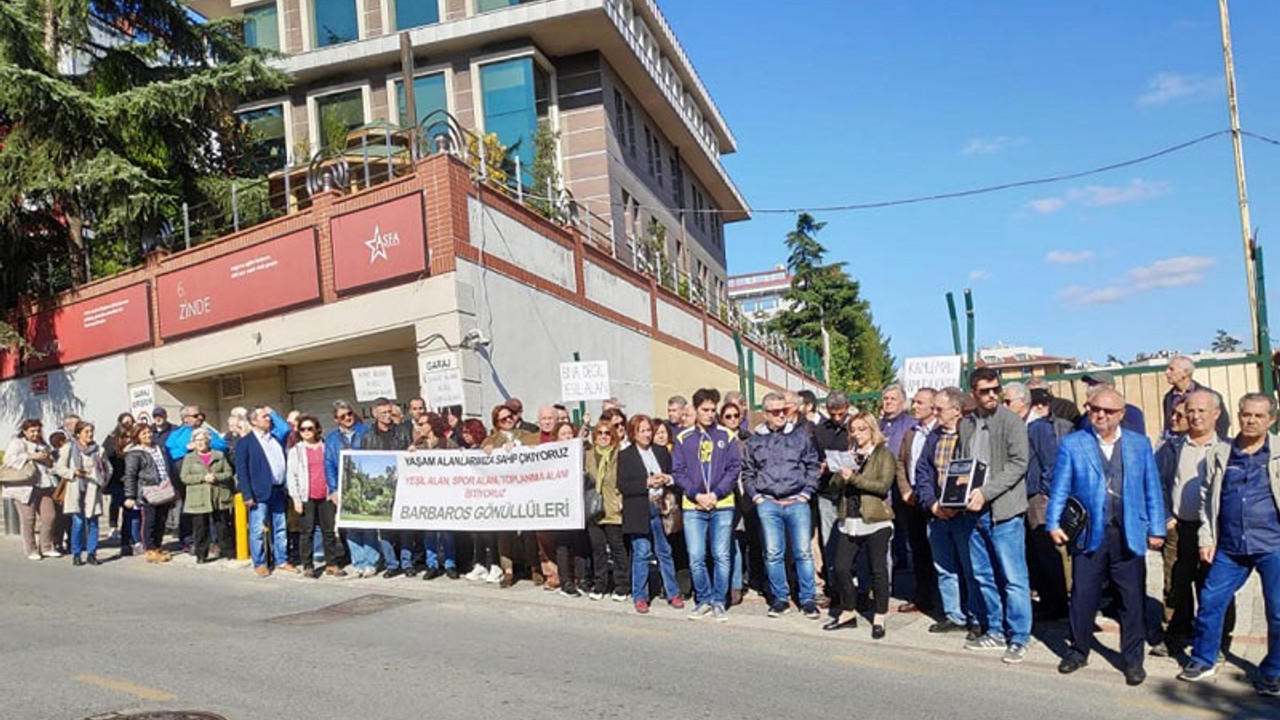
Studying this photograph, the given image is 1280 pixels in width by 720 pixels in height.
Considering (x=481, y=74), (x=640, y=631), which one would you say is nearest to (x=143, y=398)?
(x=640, y=631)

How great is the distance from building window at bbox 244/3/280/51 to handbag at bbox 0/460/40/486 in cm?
2297

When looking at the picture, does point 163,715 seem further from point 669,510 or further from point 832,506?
point 832,506

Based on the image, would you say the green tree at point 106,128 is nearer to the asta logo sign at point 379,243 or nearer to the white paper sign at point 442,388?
the asta logo sign at point 379,243

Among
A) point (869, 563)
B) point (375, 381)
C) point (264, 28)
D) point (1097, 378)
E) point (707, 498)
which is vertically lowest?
point (869, 563)

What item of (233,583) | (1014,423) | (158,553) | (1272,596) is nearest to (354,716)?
(1014,423)

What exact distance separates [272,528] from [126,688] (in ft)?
18.9

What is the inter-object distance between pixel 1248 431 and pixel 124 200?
2084 cm

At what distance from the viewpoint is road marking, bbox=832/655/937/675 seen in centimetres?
696

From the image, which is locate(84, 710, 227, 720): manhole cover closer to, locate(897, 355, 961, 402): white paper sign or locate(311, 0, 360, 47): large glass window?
locate(897, 355, 961, 402): white paper sign

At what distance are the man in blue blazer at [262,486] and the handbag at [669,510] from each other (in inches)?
208

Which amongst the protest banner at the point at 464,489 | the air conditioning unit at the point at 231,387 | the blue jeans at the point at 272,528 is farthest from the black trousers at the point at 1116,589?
the air conditioning unit at the point at 231,387

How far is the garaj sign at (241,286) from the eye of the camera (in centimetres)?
1745

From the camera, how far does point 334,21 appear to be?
32.4 metres

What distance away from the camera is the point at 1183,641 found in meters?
7.10
